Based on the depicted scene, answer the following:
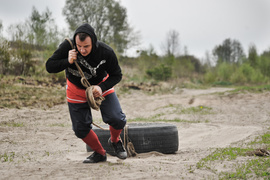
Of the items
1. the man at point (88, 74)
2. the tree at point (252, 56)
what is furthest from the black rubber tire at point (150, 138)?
the tree at point (252, 56)

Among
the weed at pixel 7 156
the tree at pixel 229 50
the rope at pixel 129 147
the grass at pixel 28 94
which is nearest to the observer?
the weed at pixel 7 156

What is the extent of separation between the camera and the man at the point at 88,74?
362 cm

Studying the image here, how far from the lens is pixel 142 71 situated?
28781 mm

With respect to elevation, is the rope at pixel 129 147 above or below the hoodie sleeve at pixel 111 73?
below

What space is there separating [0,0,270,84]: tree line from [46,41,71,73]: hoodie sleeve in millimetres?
13448

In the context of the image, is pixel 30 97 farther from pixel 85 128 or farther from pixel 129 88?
pixel 85 128

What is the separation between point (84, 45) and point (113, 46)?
1989 centimetres

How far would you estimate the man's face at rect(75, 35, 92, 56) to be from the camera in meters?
3.54

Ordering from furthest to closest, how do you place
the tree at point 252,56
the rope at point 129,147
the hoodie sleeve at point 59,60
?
1. the tree at point 252,56
2. the rope at point 129,147
3. the hoodie sleeve at point 59,60

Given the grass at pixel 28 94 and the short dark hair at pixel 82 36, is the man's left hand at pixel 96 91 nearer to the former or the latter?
the short dark hair at pixel 82 36

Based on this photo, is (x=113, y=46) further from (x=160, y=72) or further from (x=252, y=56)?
(x=252, y=56)

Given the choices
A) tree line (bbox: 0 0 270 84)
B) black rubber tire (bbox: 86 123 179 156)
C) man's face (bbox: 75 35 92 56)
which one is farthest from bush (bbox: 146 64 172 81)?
man's face (bbox: 75 35 92 56)

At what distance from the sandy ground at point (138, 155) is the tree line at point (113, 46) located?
18.2 ft

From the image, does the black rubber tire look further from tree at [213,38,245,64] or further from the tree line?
tree at [213,38,245,64]
